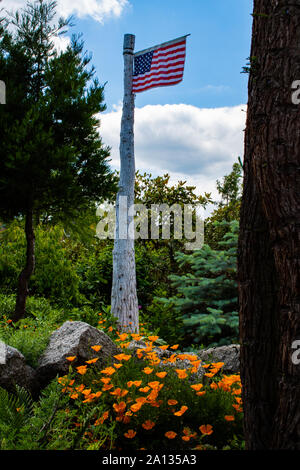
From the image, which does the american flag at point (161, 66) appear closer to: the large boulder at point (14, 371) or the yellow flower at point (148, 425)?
the large boulder at point (14, 371)

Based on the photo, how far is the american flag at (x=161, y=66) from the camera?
729 cm

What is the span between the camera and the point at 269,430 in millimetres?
1963

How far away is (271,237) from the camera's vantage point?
1849 mm

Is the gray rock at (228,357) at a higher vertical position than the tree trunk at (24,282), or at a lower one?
lower

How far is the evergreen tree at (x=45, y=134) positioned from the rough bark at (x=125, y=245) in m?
0.71

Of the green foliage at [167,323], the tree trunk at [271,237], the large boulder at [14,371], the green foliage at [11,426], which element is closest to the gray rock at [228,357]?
the large boulder at [14,371]

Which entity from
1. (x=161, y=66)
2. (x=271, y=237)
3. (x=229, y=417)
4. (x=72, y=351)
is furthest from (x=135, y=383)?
(x=161, y=66)

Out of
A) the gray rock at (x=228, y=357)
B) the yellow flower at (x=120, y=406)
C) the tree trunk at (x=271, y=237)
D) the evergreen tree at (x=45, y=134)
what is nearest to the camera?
the tree trunk at (x=271, y=237)

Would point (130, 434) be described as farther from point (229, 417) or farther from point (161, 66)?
point (161, 66)

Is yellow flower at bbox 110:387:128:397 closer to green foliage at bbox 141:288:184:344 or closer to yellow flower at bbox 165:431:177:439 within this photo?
yellow flower at bbox 165:431:177:439

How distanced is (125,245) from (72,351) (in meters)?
4.16

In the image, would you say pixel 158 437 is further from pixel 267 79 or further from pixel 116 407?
pixel 267 79

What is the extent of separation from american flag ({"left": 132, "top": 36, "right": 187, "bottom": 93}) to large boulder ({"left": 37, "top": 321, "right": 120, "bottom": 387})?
542 cm

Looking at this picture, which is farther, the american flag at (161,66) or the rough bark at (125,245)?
the american flag at (161,66)
